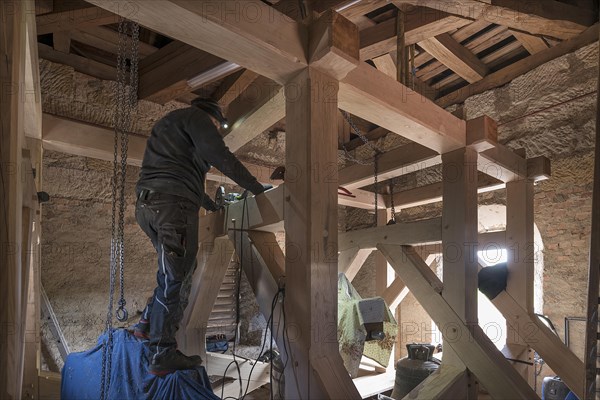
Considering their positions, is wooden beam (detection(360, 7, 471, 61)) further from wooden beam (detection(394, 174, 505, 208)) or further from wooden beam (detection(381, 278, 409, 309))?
wooden beam (detection(381, 278, 409, 309))

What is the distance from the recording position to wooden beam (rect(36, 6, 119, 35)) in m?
3.18

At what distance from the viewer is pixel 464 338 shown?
219 cm

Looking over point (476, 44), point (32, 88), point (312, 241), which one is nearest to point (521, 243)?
point (312, 241)

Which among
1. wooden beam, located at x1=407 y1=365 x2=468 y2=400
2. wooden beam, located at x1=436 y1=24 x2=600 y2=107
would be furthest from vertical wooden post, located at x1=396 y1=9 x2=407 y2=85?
wooden beam, located at x1=436 y1=24 x2=600 y2=107

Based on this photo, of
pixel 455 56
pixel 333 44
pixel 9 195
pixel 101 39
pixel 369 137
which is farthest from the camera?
pixel 369 137

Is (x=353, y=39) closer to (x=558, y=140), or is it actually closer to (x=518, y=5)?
(x=518, y=5)

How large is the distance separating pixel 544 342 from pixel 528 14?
2.66m

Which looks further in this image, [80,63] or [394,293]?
[80,63]

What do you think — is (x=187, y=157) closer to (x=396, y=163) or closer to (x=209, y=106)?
(x=209, y=106)

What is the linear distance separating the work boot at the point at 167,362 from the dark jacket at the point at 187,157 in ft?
2.38

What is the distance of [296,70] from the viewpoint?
1.65 meters

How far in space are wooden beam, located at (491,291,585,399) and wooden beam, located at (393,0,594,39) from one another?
222 cm

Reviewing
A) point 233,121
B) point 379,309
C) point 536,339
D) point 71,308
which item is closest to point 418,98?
point 233,121

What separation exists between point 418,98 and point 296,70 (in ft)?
2.56
